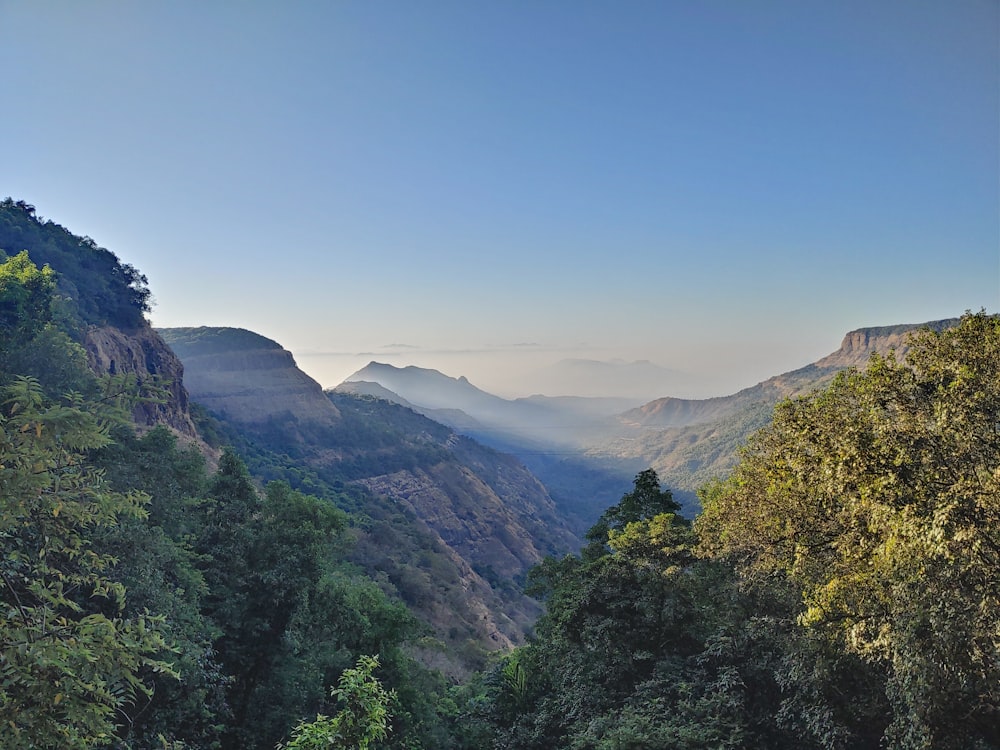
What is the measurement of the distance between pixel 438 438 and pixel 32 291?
116 meters

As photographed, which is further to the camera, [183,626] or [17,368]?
[17,368]

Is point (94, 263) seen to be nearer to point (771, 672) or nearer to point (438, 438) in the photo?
point (771, 672)

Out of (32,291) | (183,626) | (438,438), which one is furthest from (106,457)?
(438,438)

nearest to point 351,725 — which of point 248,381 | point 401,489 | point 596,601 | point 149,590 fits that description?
point 149,590

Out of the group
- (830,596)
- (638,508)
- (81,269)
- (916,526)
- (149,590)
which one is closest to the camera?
(916,526)

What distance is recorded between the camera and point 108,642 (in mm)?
5742

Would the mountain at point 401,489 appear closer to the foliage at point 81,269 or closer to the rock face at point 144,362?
the rock face at point 144,362

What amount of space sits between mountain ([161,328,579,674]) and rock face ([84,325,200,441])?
51.0 feet

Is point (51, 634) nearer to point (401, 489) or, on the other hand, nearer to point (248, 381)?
point (401, 489)

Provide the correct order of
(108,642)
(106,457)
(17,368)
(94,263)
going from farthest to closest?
(94,263) < (17,368) < (106,457) < (108,642)

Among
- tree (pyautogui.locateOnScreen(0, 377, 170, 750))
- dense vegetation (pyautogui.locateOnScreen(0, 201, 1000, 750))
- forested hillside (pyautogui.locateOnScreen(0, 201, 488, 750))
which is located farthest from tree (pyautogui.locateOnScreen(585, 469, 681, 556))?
tree (pyautogui.locateOnScreen(0, 377, 170, 750))

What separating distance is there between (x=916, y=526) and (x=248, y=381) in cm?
11650

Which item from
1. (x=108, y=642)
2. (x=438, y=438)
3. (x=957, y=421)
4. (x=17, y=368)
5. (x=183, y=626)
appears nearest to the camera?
(x=108, y=642)

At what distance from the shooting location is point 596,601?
57.8ft
